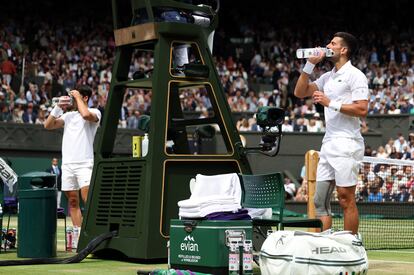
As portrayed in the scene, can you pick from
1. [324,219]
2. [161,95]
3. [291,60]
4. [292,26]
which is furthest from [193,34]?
[292,26]

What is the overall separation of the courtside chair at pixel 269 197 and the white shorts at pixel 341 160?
2.18ft

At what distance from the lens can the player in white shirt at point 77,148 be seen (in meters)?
12.1

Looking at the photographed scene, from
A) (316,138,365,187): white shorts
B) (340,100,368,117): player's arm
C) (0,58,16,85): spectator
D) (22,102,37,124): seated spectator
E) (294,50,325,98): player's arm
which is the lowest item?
(316,138,365,187): white shorts

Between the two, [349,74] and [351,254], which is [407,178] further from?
[351,254]

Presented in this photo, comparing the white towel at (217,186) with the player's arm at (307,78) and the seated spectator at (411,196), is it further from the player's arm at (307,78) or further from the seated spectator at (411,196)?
the seated spectator at (411,196)

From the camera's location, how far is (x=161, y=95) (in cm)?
1002

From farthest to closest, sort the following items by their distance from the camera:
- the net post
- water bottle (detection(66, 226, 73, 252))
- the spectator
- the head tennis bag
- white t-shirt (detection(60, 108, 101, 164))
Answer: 1. the spectator
2. the net post
3. white t-shirt (detection(60, 108, 101, 164))
4. water bottle (detection(66, 226, 73, 252))
5. the head tennis bag

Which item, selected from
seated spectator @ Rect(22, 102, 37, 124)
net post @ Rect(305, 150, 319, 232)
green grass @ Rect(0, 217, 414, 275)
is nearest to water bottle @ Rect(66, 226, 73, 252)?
green grass @ Rect(0, 217, 414, 275)

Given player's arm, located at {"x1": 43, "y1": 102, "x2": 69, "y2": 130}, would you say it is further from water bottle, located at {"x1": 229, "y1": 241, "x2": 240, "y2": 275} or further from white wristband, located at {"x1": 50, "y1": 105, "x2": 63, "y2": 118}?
water bottle, located at {"x1": 229, "y1": 241, "x2": 240, "y2": 275}

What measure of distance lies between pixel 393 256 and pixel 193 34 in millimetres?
3611

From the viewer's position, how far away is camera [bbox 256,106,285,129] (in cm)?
981

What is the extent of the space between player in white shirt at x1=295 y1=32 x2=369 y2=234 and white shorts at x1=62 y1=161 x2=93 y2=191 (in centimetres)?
374

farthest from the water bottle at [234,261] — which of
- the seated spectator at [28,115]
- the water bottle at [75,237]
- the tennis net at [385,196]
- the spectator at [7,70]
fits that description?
the spectator at [7,70]

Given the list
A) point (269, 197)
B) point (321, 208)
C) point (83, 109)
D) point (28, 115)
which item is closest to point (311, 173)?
point (83, 109)
